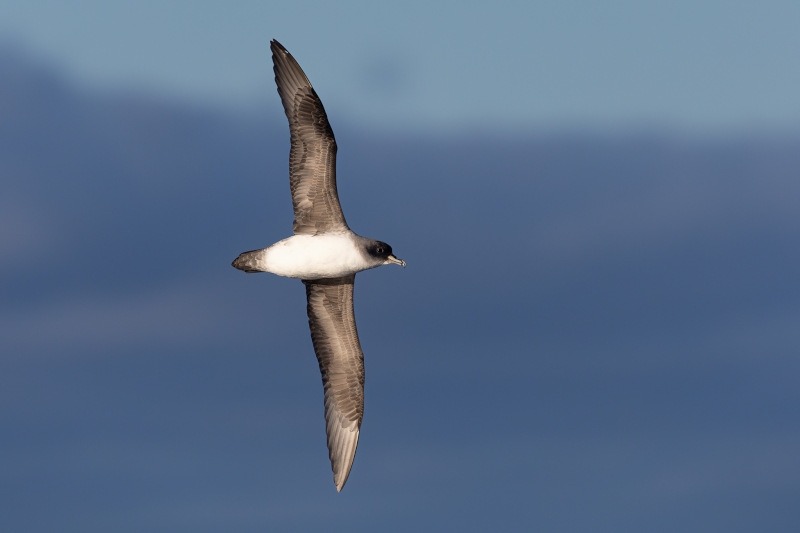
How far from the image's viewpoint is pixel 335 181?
2833cm

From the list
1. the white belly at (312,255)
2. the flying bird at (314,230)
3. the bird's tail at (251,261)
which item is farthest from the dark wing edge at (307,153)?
the bird's tail at (251,261)

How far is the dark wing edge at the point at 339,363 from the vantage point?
99.2ft

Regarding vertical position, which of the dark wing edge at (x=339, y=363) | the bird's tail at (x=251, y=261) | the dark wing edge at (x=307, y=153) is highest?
the dark wing edge at (x=307, y=153)

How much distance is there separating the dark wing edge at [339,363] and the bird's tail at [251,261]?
2060mm

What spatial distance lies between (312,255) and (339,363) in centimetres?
368

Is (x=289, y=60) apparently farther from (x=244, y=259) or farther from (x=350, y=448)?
(x=350, y=448)

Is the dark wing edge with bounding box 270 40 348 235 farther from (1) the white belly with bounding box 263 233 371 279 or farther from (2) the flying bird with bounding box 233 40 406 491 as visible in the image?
(1) the white belly with bounding box 263 233 371 279

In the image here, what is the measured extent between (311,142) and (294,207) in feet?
5.68

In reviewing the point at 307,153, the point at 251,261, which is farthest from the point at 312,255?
the point at 307,153

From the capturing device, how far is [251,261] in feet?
93.4

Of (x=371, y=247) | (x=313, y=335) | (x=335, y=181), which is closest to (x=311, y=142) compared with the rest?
(x=335, y=181)

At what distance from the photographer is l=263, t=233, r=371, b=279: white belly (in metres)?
28.4

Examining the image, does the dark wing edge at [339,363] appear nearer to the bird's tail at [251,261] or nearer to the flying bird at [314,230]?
the flying bird at [314,230]

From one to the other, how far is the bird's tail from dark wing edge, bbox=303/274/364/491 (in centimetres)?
206
